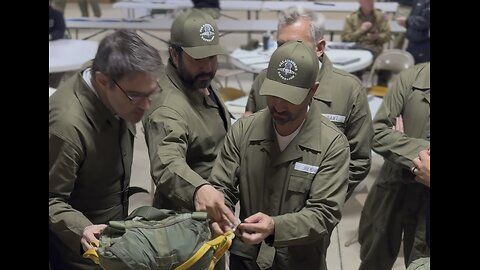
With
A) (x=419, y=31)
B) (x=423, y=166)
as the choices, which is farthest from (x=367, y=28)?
(x=423, y=166)

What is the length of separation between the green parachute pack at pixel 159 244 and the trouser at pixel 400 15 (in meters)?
6.72

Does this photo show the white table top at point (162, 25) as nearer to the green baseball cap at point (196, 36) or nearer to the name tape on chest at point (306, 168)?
the green baseball cap at point (196, 36)

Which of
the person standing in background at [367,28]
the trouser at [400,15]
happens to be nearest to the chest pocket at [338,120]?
the person standing in background at [367,28]

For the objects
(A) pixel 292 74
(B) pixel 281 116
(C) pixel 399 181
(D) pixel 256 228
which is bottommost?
(C) pixel 399 181

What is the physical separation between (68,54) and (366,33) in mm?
3398

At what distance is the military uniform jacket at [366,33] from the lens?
6887mm

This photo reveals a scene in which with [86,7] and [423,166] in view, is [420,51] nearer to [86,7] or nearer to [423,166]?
[423,166]

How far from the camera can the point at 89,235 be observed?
1891 millimetres

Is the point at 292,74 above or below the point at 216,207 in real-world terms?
above

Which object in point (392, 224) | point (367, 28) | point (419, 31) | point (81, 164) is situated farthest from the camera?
point (367, 28)

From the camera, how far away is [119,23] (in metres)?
8.16

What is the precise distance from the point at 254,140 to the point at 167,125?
37 centimetres

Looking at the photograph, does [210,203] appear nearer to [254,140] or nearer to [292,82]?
[254,140]
